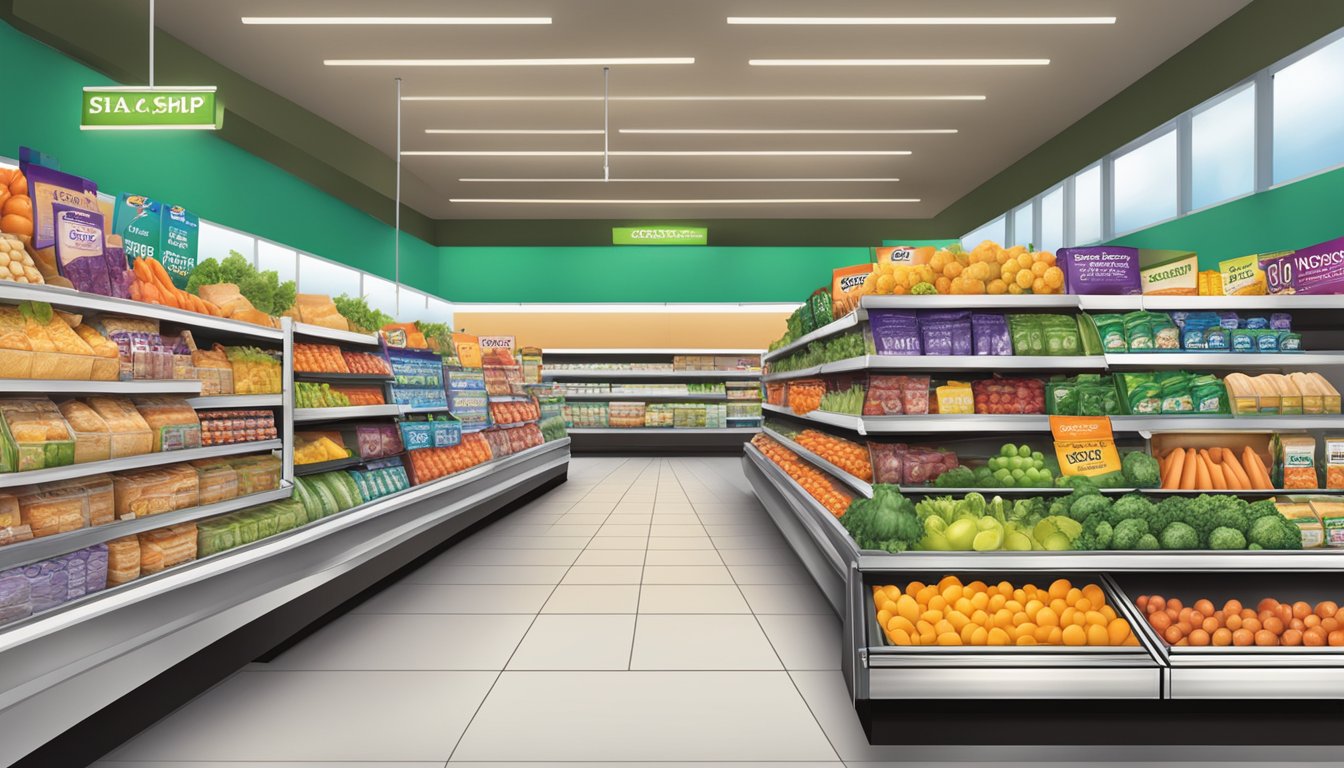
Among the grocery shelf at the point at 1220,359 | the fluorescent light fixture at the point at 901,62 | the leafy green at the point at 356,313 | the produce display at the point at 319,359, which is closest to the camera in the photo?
the grocery shelf at the point at 1220,359

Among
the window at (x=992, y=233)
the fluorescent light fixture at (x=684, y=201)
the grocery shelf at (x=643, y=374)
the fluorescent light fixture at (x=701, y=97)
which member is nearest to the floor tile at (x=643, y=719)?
the fluorescent light fixture at (x=701, y=97)

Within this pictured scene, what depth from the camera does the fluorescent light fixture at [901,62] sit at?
6438mm

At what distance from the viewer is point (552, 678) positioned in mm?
2609

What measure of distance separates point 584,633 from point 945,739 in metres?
1.61

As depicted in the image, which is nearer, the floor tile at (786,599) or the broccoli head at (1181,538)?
the broccoli head at (1181,538)

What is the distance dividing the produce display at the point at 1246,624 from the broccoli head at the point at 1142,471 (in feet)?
2.00

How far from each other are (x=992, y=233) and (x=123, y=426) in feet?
35.7

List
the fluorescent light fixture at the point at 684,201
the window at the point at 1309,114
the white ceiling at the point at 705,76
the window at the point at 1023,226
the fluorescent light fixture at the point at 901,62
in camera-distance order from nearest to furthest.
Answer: the window at the point at 1309,114, the white ceiling at the point at 705,76, the fluorescent light fixture at the point at 901,62, the window at the point at 1023,226, the fluorescent light fixture at the point at 684,201

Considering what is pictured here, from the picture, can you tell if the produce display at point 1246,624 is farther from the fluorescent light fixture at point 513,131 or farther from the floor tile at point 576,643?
the fluorescent light fixture at point 513,131

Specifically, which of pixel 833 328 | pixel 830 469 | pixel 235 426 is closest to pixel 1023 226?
pixel 833 328

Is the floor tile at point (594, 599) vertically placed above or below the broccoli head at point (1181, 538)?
below

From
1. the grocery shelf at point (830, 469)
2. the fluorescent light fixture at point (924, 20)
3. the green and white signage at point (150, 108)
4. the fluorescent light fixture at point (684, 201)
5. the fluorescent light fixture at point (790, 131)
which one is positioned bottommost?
the grocery shelf at point (830, 469)

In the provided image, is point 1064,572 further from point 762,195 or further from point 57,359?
point 762,195

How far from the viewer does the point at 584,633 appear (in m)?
3.09
